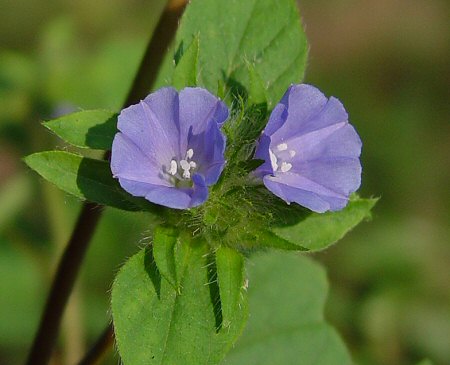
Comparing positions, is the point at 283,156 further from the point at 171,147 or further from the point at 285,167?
the point at 171,147

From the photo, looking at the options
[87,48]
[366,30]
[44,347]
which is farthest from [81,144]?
[366,30]

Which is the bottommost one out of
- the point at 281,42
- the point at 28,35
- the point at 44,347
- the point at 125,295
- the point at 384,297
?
the point at 28,35

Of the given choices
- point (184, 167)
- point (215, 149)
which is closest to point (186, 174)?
point (184, 167)

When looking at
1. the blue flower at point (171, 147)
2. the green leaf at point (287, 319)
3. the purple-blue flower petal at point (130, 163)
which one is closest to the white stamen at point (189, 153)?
the blue flower at point (171, 147)

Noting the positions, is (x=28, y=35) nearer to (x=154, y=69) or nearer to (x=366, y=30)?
(x=366, y=30)

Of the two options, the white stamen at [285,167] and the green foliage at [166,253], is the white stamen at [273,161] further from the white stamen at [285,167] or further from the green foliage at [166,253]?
the green foliage at [166,253]

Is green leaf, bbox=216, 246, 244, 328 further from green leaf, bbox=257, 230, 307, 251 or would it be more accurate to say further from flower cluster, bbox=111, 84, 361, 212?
flower cluster, bbox=111, 84, 361, 212
